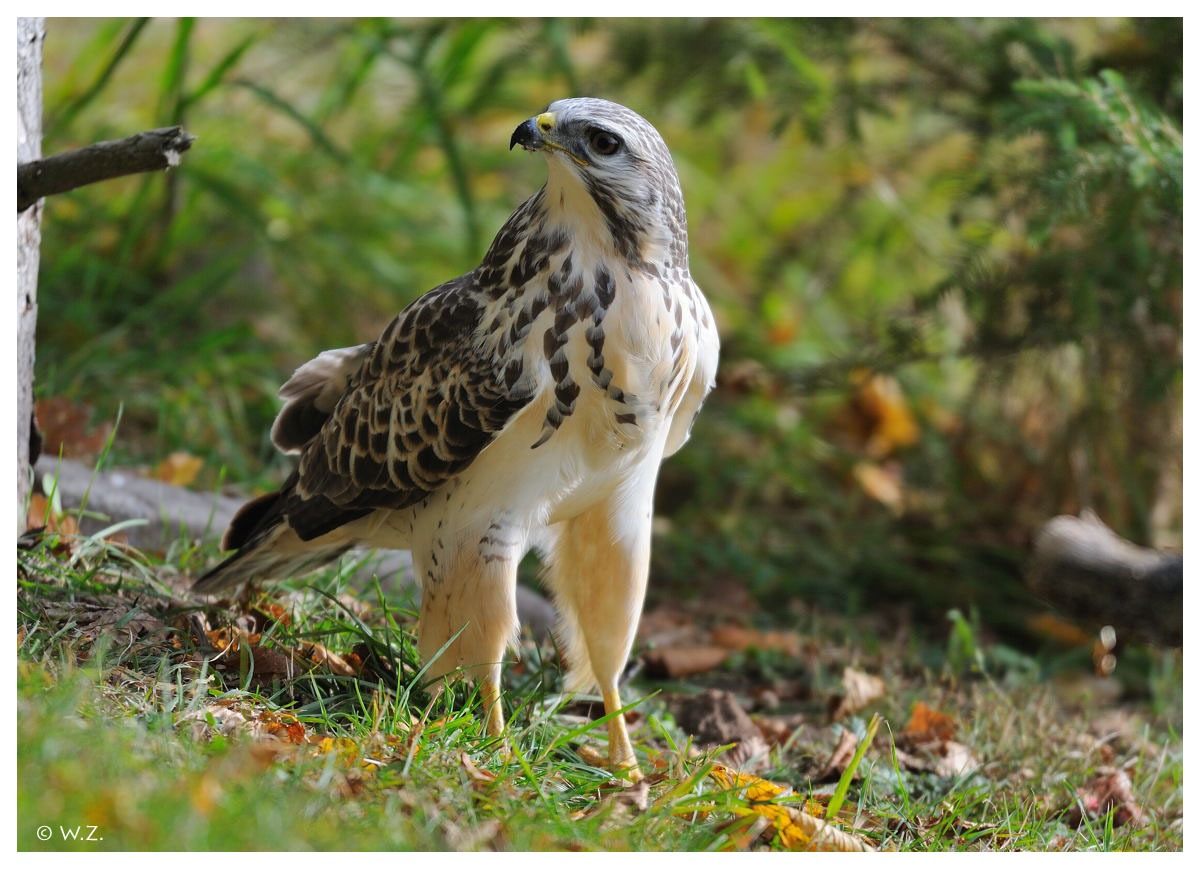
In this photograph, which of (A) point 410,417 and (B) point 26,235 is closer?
(A) point 410,417

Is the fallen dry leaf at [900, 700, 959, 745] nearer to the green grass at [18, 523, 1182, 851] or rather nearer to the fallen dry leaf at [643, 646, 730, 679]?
the green grass at [18, 523, 1182, 851]

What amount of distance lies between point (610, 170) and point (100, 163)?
1.30 meters

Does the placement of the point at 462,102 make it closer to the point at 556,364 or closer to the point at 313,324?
the point at 313,324

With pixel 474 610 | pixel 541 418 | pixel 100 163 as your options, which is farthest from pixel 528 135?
pixel 474 610

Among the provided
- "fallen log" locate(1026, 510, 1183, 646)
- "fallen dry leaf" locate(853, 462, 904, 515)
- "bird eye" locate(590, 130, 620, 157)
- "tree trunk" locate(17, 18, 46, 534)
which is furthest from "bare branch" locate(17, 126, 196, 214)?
"fallen dry leaf" locate(853, 462, 904, 515)

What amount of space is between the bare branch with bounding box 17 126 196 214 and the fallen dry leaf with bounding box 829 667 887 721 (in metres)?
A: 2.73

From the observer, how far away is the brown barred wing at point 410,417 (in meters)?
3.10

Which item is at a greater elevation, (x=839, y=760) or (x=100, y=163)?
(x=100, y=163)

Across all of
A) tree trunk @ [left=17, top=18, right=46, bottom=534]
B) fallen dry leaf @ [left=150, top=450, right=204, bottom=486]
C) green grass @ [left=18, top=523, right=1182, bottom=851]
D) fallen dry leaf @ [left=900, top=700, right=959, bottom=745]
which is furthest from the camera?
fallen dry leaf @ [left=150, top=450, right=204, bottom=486]

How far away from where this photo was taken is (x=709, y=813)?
116 inches

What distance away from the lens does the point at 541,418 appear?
3.07 metres

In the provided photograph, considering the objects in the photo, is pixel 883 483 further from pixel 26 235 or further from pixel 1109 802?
pixel 26 235

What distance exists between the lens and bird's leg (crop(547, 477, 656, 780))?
11.3 ft

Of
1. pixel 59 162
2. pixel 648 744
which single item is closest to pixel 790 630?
pixel 648 744
